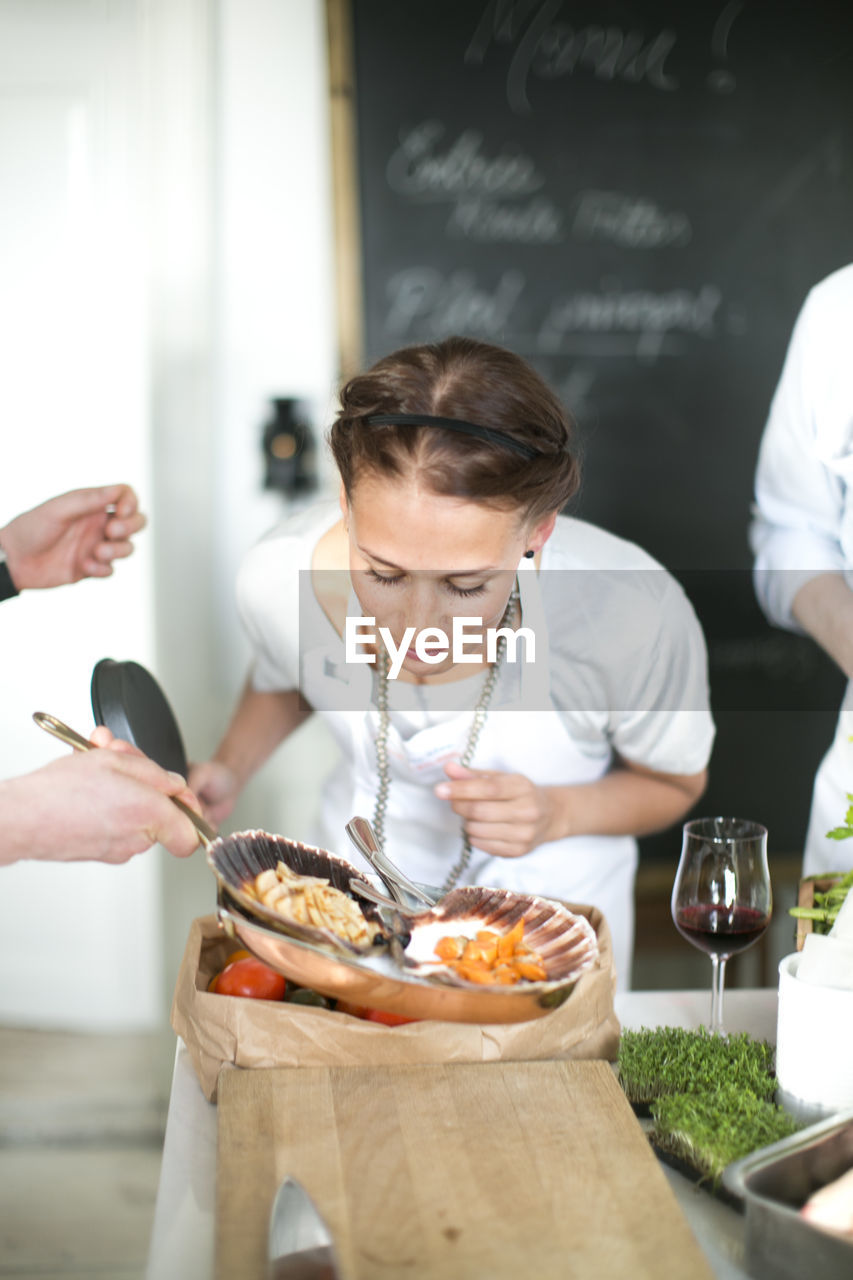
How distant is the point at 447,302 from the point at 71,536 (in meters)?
0.88

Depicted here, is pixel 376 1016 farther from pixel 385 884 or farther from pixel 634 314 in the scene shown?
pixel 634 314

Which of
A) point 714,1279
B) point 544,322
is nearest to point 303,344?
point 544,322

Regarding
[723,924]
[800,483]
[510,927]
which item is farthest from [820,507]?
[510,927]

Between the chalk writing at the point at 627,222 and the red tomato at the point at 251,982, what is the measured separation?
4.91 ft

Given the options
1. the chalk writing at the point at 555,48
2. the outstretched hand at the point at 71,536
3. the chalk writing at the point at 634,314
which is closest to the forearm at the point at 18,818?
the outstretched hand at the point at 71,536

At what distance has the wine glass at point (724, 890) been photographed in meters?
1.03

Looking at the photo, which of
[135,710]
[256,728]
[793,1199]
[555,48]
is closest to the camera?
[793,1199]

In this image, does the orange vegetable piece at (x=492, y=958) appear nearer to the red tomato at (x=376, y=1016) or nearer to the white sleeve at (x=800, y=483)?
the red tomato at (x=376, y=1016)

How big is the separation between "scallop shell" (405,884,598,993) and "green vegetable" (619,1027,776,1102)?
111 mm

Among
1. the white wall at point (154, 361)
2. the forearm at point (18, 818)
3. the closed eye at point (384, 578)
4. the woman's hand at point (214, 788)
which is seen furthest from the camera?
the white wall at point (154, 361)

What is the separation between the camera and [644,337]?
6.80 ft

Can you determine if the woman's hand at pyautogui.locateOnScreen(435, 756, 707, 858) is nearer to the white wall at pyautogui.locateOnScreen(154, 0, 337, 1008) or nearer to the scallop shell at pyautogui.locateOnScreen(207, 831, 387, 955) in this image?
the scallop shell at pyautogui.locateOnScreen(207, 831, 387, 955)

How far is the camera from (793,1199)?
758 mm

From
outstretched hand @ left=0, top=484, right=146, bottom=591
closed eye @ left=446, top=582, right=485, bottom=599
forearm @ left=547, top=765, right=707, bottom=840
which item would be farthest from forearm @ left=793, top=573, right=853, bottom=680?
outstretched hand @ left=0, top=484, right=146, bottom=591
